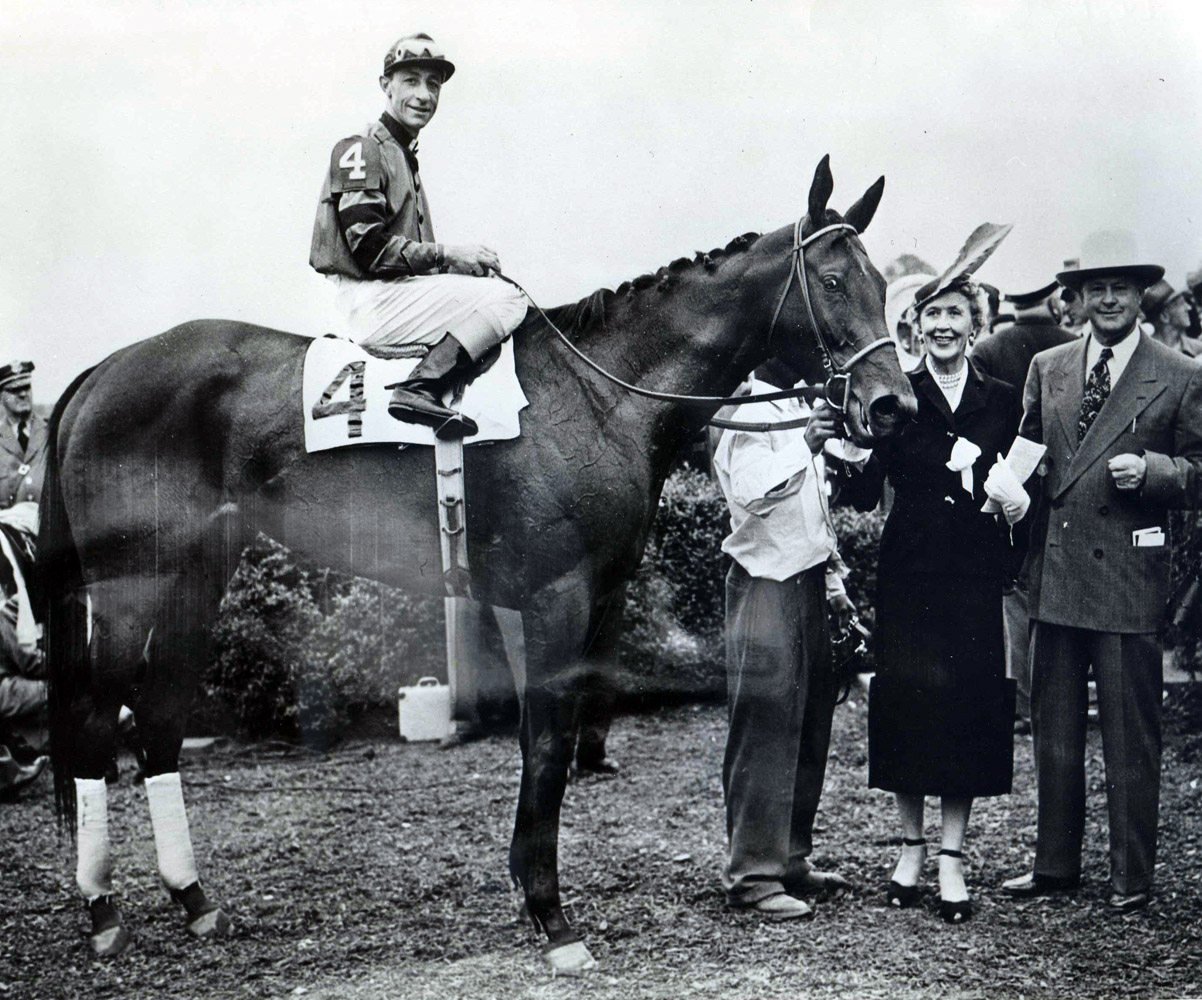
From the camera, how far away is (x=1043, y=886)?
371 cm

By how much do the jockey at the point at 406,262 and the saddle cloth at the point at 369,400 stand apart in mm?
55

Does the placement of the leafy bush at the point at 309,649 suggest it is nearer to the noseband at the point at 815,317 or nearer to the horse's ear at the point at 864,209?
the noseband at the point at 815,317

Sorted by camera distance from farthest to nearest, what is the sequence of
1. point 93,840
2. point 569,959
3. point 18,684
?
point 18,684, point 93,840, point 569,959

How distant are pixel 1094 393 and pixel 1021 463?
33 centimetres

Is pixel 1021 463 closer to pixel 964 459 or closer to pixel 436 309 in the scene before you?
pixel 964 459

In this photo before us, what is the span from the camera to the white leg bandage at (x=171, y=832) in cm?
365

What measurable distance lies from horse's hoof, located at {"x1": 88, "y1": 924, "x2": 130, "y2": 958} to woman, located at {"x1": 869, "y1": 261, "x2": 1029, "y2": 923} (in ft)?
8.06

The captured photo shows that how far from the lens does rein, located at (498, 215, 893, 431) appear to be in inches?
133

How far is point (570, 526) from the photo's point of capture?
3.47 m

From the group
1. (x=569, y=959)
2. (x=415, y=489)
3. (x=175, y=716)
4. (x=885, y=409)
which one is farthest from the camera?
(x=175, y=716)

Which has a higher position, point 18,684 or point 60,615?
point 60,615

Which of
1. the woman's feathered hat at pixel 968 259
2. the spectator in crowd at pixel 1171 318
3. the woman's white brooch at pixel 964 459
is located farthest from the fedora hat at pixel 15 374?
the spectator in crowd at pixel 1171 318

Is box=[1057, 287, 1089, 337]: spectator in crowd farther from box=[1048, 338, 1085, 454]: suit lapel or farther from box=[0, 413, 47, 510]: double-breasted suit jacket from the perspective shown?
box=[0, 413, 47, 510]: double-breasted suit jacket

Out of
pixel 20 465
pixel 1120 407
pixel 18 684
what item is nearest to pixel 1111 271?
pixel 1120 407
